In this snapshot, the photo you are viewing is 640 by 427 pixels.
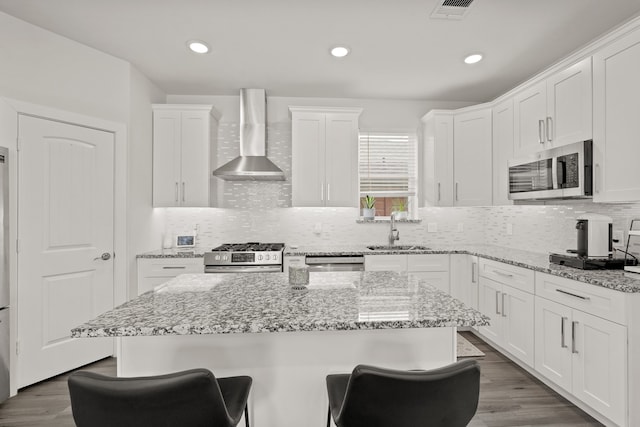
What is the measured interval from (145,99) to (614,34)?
4.00m

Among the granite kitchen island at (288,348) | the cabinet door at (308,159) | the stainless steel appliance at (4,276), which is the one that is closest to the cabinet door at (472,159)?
the cabinet door at (308,159)

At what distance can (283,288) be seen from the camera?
173cm

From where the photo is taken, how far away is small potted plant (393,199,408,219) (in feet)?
14.1

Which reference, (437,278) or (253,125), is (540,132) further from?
(253,125)

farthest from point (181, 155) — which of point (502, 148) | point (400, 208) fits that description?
point (502, 148)

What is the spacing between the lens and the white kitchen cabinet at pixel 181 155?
3.70 m

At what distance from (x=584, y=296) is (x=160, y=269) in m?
3.49

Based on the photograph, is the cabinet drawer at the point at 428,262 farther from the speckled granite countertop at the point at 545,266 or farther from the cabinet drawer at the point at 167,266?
the cabinet drawer at the point at 167,266

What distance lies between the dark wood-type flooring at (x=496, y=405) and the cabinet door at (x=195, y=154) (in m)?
1.84

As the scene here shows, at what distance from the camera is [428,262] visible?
11.8 feet

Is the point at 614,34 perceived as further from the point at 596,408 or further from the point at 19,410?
the point at 19,410

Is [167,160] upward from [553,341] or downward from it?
upward

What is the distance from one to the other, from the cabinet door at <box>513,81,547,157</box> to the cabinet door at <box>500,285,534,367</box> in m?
1.30

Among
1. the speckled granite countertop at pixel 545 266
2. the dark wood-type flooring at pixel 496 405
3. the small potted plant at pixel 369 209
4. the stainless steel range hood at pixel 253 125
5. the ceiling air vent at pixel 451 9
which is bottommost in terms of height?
the dark wood-type flooring at pixel 496 405
